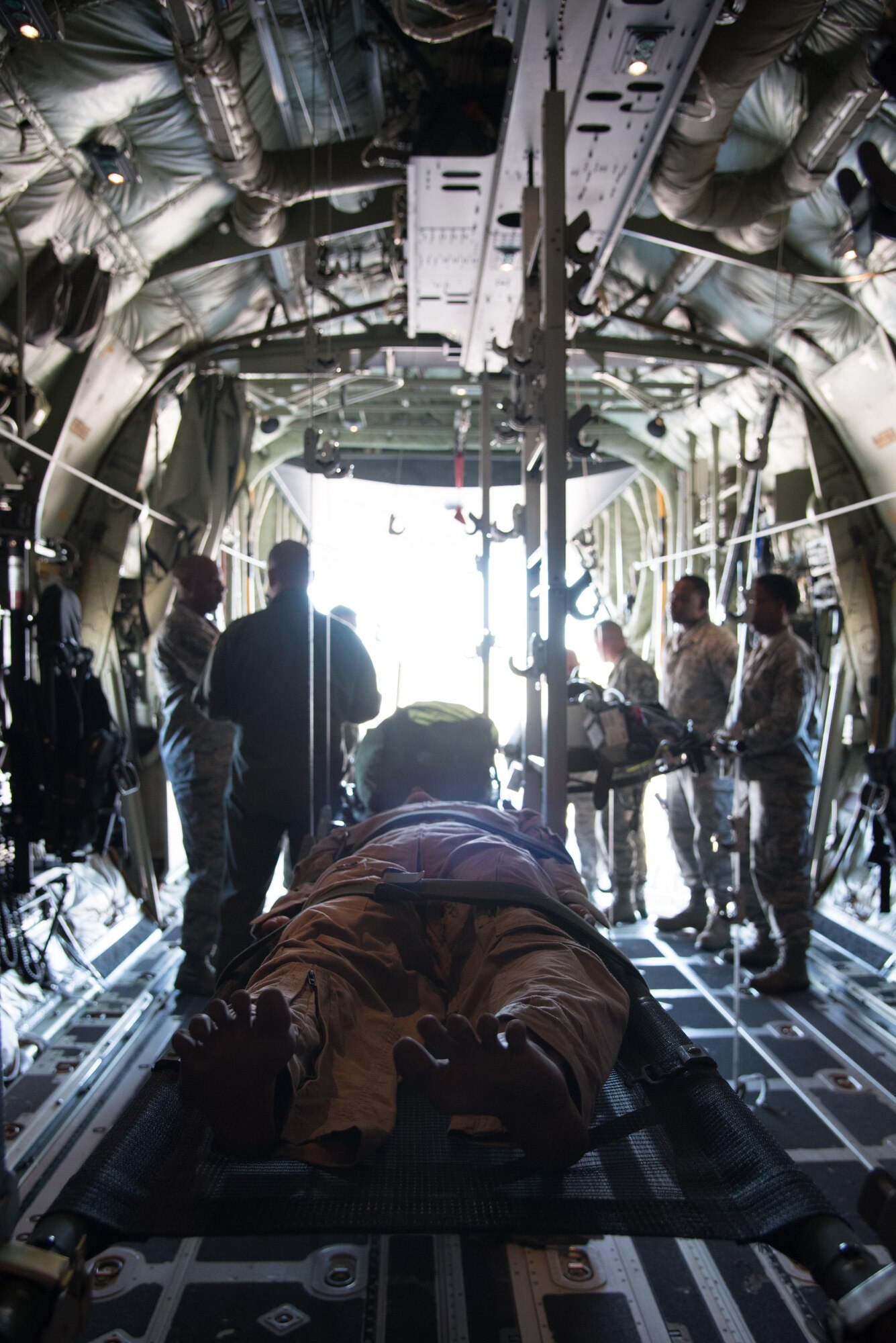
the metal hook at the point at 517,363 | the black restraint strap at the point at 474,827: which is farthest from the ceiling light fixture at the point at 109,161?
the black restraint strap at the point at 474,827

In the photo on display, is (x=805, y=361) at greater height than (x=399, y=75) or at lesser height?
lesser

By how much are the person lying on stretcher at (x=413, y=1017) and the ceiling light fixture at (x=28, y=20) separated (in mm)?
2246

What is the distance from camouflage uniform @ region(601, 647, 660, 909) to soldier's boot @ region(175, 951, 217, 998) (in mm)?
2214

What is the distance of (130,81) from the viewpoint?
320 centimetres

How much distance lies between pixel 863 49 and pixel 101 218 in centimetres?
304

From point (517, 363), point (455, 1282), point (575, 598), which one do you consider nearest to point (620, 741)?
point (575, 598)

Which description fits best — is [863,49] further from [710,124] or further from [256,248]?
[256,248]

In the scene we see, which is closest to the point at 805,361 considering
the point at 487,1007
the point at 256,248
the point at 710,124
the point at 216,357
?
the point at 710,124

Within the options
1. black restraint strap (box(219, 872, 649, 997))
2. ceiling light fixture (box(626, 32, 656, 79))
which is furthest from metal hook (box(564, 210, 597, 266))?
black restraint strap (box(219, 872, 649, 997))

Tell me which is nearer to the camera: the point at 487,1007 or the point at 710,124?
the point at 487,1007

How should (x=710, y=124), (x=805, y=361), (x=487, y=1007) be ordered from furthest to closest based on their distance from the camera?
1. (x=805, y=361)
2. (x=710, y=124)
3. (x=487, y=1007)

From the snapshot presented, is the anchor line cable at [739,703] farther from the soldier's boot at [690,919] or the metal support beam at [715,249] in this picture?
the soldier's boot at [690,919]

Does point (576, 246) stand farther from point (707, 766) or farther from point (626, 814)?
point (626, 814)

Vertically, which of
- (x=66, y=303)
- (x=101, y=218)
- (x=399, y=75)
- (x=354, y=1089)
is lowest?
(x=354, y=1089)
